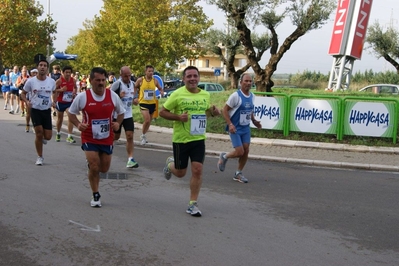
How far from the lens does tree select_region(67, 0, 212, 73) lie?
118 feet

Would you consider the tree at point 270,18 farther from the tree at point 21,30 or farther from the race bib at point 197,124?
the tree at point 21,30

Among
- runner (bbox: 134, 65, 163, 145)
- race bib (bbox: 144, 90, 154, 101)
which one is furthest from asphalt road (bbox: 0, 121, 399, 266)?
race bib (bbox: 144, 90, 154, 101)

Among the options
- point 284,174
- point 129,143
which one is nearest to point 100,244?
point 129,143

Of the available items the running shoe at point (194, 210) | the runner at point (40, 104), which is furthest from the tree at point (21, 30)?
the running shoe at point (194, 210)

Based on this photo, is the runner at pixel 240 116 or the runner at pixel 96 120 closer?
the runner at pixel 96 120

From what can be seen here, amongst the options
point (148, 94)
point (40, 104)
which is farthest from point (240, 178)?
point (148, 94)

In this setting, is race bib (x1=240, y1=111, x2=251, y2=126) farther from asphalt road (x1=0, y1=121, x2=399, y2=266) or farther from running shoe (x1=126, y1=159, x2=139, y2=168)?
running shoe (x1=126, y1=159, x2=139, y2=168)

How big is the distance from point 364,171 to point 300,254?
→ 6092 mm

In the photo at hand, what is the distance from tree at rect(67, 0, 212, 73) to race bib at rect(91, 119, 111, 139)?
2893 centimetres

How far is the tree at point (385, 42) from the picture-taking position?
35.7 meters

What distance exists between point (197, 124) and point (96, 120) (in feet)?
4.15

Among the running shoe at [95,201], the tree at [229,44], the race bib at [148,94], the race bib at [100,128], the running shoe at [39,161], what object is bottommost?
the running shoe at [95,201]

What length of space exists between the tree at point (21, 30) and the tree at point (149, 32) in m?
3.93

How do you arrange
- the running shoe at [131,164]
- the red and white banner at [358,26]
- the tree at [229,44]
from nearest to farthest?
the running shoe at [131,164] < the red and white banner at [358,26] < the tree at [229,44]
